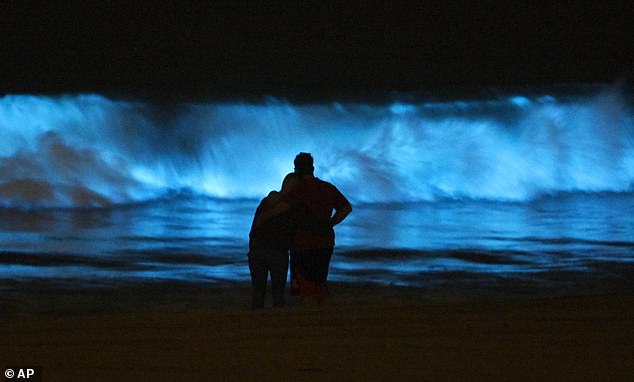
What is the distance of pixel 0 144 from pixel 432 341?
1891 cm

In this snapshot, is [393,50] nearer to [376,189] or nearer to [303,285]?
[376,189]

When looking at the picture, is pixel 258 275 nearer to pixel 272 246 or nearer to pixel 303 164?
pixel 272 246

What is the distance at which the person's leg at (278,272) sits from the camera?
336 inches

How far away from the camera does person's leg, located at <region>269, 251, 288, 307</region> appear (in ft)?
28.0

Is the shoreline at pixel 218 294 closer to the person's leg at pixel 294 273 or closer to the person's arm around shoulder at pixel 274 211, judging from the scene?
the person's leg at pixel 294 273

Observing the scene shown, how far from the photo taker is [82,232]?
15.3 meters

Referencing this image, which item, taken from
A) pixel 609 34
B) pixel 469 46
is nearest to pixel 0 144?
pixel 469 46

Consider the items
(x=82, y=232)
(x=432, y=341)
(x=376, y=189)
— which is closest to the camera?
(x=432, y=341)

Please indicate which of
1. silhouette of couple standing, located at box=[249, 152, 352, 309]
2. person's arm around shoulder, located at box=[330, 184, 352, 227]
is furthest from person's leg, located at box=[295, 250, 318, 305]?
person's arm around shoulder, located at box=[330, 184, 352, 227]

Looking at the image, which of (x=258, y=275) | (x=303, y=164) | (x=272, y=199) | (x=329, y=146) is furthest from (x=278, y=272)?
(x=329, y=146)

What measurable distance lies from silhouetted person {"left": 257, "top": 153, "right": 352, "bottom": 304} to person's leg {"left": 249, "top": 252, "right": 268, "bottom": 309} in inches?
10.1
